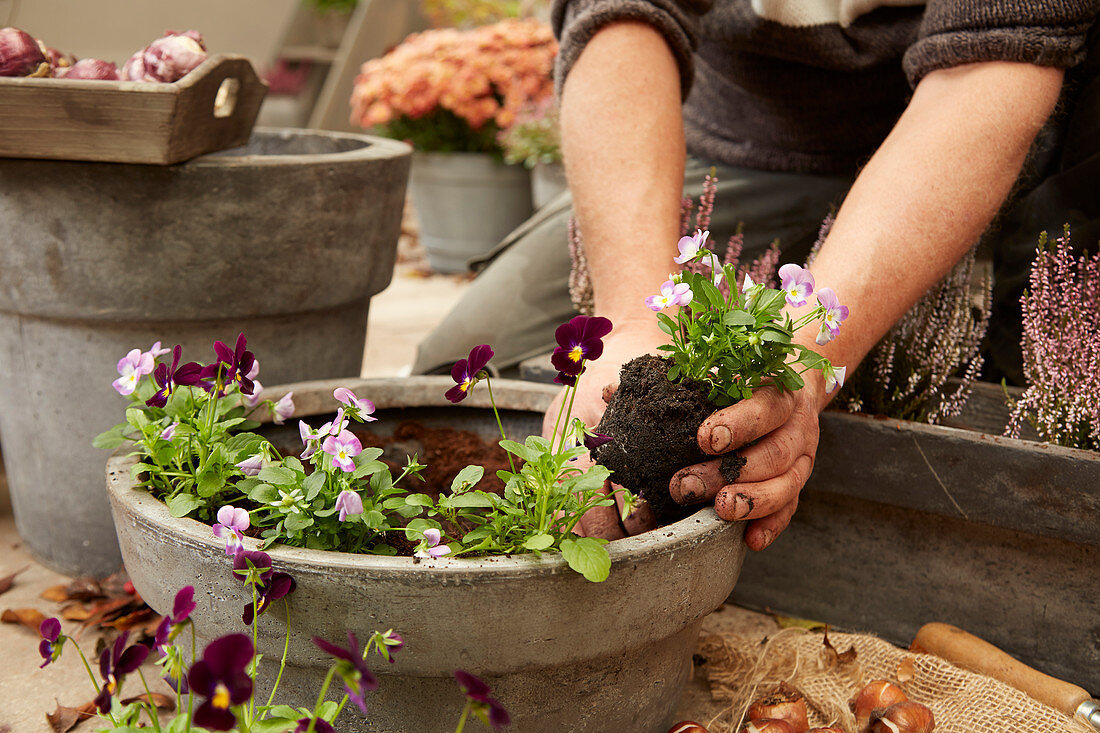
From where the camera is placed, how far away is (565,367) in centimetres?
103

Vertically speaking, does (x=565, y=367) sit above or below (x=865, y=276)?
below

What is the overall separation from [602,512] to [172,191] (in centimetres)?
93

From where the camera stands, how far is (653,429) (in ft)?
3.61

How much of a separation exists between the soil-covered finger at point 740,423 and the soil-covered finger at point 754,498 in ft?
0.16

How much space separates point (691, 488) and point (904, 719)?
1.53ft

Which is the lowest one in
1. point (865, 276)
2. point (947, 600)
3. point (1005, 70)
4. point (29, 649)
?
point (29, 649)

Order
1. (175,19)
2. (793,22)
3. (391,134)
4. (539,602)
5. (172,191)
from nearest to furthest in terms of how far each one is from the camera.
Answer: (539,602) < (172,191) < (793,22) < (391,134) < (175,19)

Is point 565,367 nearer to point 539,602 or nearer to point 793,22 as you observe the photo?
point 539,602

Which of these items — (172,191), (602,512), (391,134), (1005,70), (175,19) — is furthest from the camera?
(175,19)

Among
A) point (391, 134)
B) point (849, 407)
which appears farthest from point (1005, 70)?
point (391, 134)

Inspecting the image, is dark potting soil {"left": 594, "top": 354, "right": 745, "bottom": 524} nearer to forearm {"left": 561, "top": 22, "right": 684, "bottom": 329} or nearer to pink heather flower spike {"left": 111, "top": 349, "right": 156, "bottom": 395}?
forearm {"left": 561, "top": 22, "right": 684, "bottom": 329}

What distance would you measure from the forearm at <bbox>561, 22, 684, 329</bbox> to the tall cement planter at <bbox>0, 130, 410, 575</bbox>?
40cm

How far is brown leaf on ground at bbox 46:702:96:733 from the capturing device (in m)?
1.37

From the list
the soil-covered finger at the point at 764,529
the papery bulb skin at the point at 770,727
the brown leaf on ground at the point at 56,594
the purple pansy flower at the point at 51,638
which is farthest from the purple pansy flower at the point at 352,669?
the brown leaf on ground at the point at 56,594
